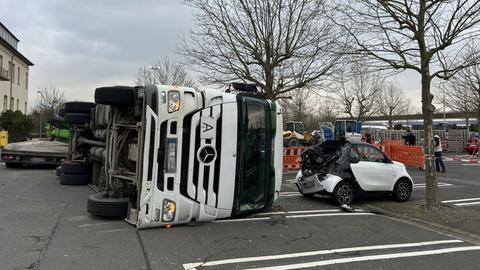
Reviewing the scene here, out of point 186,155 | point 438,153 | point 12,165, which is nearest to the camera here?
point 186,155

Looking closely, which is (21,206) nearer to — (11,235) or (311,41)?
(11,235)

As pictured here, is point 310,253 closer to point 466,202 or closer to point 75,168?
point 466,202

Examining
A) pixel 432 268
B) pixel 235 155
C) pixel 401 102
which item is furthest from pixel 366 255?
pixel 401 102

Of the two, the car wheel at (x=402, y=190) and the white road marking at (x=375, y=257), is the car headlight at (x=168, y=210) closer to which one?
the white road marking at (x=375, y=257)

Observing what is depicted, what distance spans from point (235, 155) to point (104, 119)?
3.53 m

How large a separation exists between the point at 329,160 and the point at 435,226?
293cm

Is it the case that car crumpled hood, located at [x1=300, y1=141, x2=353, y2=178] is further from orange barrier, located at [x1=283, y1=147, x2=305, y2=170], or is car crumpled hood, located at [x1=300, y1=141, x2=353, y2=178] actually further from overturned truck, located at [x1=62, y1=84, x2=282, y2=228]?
orange barrier, located at [x1=283, y1=147, x2=305, y2=170]

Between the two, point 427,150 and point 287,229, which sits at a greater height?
point 427,150

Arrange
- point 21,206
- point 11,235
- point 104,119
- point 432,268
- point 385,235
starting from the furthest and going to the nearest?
1. point 104,119
2. point 21,206
3. point 385,235
4. point 11,235
5. point 432,268

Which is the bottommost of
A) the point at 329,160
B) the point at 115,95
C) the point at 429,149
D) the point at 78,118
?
the point at 329,160

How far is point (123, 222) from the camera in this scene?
25.3 ft

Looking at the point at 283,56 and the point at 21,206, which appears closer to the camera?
the point at 21,206

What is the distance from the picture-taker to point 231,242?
21.9 ft

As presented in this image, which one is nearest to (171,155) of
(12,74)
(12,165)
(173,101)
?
(173,101)
